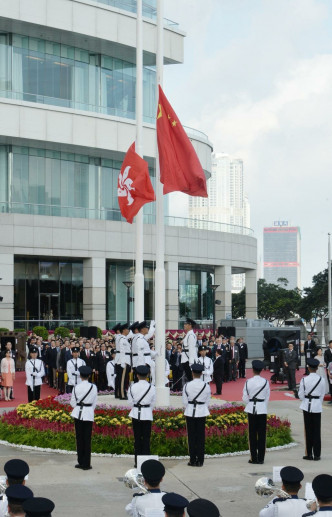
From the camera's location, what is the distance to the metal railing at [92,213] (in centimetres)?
4759

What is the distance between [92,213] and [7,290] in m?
7.50

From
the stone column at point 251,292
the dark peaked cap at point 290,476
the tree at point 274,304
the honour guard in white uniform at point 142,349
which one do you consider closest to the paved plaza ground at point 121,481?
the dark peaked cap at point 290,476

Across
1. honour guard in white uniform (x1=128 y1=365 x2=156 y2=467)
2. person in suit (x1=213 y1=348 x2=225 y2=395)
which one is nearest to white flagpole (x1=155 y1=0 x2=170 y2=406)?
honour guard in white uniform (x1=128 y1=365 x2=156 y2=467)

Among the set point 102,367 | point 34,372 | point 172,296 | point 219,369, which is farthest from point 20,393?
point 172,296

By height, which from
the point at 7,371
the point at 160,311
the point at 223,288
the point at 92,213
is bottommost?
the point at 7,371

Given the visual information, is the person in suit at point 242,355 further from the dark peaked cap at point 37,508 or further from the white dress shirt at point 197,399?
the dark peaked cap at point 37,508

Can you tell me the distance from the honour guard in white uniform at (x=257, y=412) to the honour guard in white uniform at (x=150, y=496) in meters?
7.83

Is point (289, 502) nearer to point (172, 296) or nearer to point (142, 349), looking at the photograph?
point (142, 349)

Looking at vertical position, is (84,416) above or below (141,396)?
below

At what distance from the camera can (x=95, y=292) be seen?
4978 cm

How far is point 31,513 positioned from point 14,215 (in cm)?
4198

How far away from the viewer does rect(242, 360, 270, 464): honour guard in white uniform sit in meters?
15.0

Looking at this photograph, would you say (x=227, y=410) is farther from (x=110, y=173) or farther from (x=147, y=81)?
(x=147, y=81)

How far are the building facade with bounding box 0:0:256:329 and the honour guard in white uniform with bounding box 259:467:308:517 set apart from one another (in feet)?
130
